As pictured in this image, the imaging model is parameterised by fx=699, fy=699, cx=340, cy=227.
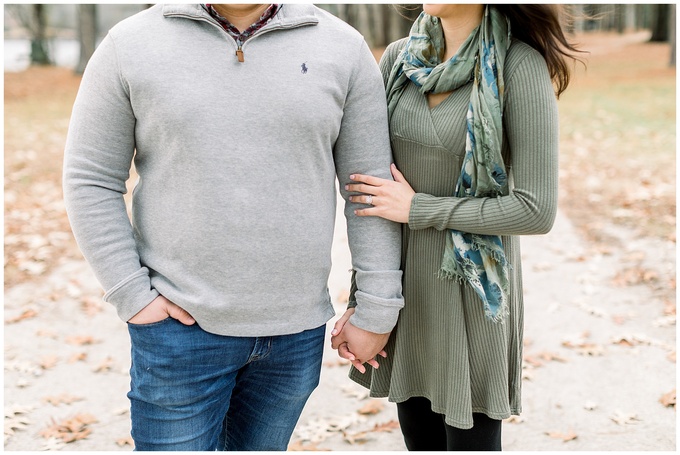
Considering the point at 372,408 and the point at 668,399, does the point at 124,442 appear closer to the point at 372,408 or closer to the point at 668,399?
the point at 372,408

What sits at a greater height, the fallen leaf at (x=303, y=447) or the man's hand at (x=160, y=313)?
the man's hand at (x=160, y=313)

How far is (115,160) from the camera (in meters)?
1.96

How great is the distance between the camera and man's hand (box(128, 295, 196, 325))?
2002 millimetres

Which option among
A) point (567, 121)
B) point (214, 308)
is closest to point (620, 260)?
point (214, 308)

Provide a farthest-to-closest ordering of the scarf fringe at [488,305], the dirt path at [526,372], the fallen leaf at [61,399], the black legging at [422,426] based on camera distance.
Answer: the fallen leaf at [61,399] < the dirt path at [526,372] < the black legging at [422,426] < the scarf fringe at [488,305]

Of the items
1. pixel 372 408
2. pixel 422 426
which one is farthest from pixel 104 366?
pixel 422 426

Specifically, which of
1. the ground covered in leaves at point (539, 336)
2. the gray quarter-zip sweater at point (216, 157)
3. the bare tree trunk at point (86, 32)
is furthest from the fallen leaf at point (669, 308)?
the bare tree trunk at point (86, 32)

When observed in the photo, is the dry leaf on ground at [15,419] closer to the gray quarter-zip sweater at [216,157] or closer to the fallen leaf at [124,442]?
the fallen leaf at [124,442]

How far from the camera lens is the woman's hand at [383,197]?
2.17m

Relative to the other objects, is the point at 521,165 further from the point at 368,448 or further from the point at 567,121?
the point at 567,121

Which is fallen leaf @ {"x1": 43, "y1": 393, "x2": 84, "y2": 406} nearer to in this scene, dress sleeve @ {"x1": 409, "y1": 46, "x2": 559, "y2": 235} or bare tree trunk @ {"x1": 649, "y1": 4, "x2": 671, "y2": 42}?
dress sleeve @ {"x1": 409, "y1": 46, "x2": 559, "y2": 235}

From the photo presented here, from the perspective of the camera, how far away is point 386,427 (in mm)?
3844

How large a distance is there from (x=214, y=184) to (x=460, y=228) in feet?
2.52

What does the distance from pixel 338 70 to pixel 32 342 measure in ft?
12.5
